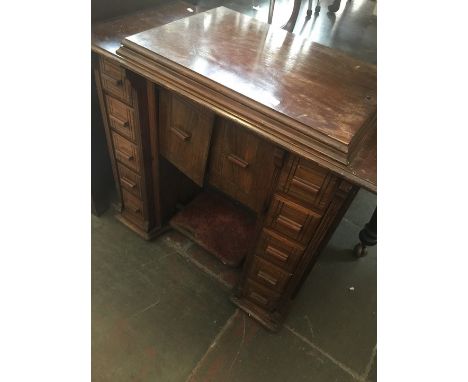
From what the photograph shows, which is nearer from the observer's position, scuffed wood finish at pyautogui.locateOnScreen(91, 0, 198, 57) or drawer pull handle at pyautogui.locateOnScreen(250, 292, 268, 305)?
scuffed wood finish at pyautogui.locateOnScreen(91, 0, 198, 57)

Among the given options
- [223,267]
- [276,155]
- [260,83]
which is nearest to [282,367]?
[223,267]

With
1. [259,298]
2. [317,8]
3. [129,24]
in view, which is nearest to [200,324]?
[259,298]

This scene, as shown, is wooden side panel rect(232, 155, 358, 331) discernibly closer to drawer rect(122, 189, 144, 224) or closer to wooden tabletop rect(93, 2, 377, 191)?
wooden tabletop rect(93, 2, 377, 191)

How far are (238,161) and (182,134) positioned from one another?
0.21 meters

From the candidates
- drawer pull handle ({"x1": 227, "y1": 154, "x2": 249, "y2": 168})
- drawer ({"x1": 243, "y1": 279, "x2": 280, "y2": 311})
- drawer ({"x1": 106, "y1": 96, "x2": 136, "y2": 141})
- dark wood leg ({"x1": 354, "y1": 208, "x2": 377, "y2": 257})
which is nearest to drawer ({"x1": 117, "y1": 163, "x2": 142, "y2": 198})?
drawer ({"x1": 106, "y1": 96, "x2": 136, "y2": 141})

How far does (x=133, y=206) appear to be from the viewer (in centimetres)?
143

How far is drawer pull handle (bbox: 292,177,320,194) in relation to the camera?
79 centimetres

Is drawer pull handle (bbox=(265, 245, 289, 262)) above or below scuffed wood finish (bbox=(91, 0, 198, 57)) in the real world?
below

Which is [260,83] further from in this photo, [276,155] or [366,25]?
[366,25]

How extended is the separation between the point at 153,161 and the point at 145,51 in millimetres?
435

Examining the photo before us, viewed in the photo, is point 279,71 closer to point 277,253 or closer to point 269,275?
point 277,253

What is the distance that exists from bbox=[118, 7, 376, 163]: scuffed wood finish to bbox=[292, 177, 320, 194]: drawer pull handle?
0.12 metres

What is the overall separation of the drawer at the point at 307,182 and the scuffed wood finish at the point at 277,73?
0.24ft

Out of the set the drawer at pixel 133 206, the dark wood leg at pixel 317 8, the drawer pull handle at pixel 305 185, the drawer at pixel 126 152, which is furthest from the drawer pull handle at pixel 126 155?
the dark wood leg at pixel 317 8
